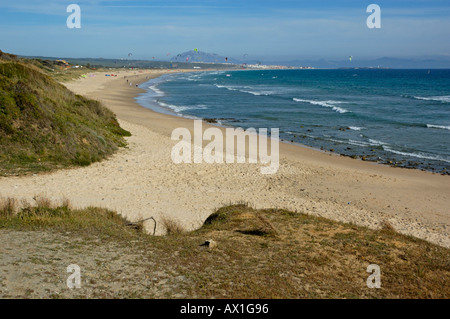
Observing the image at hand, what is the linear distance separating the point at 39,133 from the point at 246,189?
27.0ft

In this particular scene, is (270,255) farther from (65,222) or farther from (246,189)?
(246,189)

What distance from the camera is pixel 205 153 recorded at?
Answer: 20.1m

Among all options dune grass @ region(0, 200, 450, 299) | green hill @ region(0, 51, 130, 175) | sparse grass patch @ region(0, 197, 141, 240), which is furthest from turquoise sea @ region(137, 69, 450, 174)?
sparse grass patch @ region(0, 197, 141, 240)

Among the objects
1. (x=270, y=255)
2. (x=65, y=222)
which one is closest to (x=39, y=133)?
(x=65, y=222)

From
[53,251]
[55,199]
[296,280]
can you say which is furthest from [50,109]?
[296,280]

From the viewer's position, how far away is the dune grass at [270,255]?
5699mm

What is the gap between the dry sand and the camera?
11945mm

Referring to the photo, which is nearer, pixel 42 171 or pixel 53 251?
pixel 53 251

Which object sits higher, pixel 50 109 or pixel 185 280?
pixel 50 109

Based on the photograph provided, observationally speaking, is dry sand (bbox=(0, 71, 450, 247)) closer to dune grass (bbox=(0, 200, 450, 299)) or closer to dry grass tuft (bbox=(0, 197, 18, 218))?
dune grass (bbox=(0, 200, 450, 299))

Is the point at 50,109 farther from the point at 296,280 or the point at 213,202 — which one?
the point at 296,280

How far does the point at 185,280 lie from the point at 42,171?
10177mm

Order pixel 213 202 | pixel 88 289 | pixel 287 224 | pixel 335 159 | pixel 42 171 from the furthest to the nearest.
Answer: pixel 335 159, pixel 42 171, pixel 213 202, pixel 287 224, pixel 88 289

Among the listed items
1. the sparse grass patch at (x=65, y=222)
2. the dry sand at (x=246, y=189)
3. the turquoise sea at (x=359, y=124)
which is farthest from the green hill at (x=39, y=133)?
the turquoise sea at (x=359, y=124)
